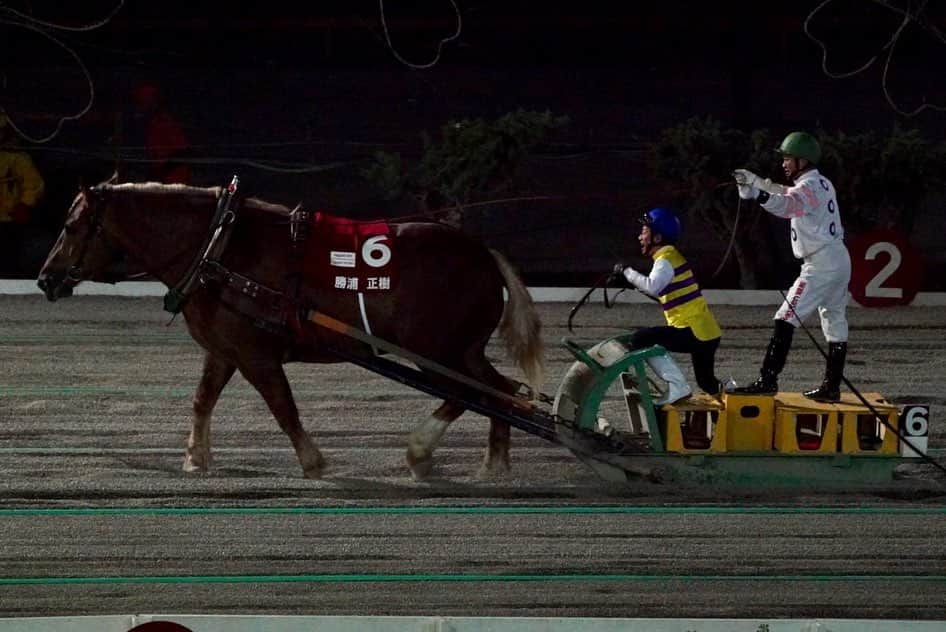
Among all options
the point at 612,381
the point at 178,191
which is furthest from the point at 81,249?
the point at 612,381

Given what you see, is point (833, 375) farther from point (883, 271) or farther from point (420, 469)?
point (883, 271)

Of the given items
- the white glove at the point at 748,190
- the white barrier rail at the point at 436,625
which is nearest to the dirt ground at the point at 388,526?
the white barrier rail at the point at 436,625

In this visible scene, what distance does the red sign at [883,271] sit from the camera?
14.6 m

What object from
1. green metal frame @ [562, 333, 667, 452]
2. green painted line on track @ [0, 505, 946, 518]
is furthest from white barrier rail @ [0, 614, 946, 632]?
green metal frame @ [562, 333, 667, 452]

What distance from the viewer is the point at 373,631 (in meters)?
5.41

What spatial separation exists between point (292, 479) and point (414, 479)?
0.64 m

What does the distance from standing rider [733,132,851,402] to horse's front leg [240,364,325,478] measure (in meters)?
2.23

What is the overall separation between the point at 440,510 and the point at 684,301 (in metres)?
1.62

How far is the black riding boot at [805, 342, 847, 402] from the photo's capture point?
877cm

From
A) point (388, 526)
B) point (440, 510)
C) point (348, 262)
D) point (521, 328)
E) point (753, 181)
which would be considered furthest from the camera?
point (521, 328)

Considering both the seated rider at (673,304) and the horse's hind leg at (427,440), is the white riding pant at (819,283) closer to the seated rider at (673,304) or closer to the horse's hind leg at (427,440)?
the seated rider at (673,304)

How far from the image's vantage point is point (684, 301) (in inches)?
344

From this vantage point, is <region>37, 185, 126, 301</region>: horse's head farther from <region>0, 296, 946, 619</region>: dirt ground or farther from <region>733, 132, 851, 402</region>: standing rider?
<region>733, 132, 851, 402</region>: standing rider

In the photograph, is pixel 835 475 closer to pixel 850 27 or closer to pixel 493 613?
pixel 493 613
